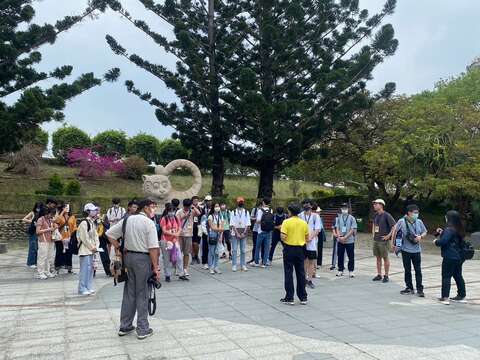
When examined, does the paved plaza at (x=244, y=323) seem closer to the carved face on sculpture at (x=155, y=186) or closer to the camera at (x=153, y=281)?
the camera at (x=153, y=281)

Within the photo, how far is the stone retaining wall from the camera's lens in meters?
15.2

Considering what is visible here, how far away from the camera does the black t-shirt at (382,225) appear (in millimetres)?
7583

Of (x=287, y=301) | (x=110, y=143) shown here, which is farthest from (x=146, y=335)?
(x=110, y=143)

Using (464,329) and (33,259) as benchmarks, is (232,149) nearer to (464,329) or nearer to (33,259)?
(33,259)

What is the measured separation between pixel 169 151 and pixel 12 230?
15818 mm

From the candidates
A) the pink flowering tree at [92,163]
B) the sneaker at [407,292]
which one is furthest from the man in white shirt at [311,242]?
the pink flowering tree at [92,163]

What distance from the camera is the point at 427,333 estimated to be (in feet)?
15.5

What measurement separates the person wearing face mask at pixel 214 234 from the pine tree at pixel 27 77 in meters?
9.12

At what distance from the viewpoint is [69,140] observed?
1139 inches

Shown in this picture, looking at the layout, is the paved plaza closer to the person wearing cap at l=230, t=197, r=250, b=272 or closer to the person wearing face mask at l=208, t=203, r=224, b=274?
the person wearing face mask at l=208, t=203, r=224, b=274

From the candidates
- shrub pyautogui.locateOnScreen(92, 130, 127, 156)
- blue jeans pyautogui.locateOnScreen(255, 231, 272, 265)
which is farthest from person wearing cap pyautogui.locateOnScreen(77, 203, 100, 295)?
shrub pyautogui.locateOnScreen(92, 130, 127, 156)

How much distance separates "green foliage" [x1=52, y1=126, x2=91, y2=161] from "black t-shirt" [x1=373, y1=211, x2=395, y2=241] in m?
24.4

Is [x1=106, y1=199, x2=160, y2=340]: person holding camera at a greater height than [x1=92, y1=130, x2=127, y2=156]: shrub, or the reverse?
[x1=92, y1=130, x2=127, y2=156]: shrub

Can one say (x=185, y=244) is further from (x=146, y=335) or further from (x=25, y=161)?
(x=25, y=161)
